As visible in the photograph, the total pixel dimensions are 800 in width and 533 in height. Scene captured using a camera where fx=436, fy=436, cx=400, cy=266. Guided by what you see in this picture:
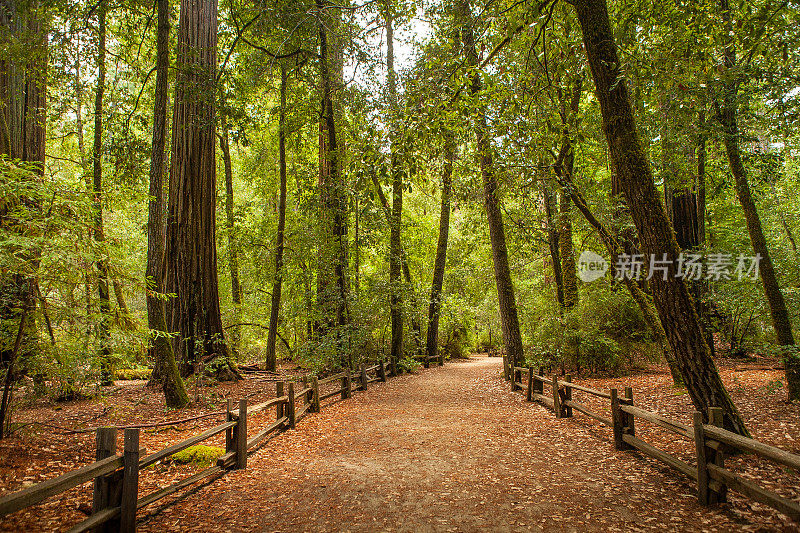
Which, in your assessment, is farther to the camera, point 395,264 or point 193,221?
point 395,264

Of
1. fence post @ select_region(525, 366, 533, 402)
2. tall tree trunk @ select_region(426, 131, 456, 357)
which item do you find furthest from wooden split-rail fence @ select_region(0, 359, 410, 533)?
tall tree trunk @ select_region(426, 131, 456, 357)

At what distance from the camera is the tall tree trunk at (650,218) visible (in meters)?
5.10

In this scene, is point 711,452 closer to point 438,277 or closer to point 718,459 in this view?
point 718,459

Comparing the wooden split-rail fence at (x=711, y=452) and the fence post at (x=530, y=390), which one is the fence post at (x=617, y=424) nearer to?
the wooden split-rail fence at (x=711, y=452)

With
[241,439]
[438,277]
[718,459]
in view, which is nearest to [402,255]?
[438,277]

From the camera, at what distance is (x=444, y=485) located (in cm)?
495

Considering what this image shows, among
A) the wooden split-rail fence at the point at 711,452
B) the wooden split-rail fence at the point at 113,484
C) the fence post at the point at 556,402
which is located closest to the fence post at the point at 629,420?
the wooden split-rail fence at the point at 711,452

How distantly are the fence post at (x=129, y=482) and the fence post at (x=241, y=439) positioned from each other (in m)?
1.90

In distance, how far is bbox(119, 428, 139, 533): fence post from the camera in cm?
359

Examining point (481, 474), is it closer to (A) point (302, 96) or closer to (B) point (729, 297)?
(B) point (729, 297)

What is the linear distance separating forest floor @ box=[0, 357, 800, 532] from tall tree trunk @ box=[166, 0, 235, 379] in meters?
2.17

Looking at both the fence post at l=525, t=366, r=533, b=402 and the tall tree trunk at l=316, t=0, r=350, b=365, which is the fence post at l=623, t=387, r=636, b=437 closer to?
the fence post at l=525, t=366, r=533, b=402

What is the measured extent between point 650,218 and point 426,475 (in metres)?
4.13

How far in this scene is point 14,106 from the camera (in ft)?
30.6
